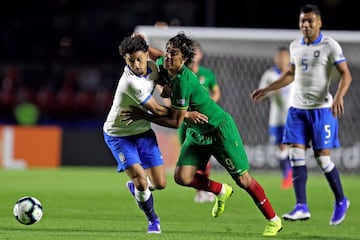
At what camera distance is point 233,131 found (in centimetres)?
780

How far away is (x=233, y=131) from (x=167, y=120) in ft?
2.42

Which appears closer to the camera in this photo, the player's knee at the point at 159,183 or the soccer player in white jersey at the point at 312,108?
the player's knee at the point at 159,183

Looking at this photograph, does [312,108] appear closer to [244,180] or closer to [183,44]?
[244,180]

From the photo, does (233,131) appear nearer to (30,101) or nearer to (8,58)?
(30,101)

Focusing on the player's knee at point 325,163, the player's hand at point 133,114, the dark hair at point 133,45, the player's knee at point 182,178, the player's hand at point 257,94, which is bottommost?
the player's knee at point 325,163

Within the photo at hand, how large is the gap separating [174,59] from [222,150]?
3.00ft

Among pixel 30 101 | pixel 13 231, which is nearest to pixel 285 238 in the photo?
pixel 13 231

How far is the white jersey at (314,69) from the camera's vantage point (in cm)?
891

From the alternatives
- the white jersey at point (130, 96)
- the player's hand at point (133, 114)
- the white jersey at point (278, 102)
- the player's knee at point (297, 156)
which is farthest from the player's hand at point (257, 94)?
the white jersey at point (278, 102)

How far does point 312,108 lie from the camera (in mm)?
9008

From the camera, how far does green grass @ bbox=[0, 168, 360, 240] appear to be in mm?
7602

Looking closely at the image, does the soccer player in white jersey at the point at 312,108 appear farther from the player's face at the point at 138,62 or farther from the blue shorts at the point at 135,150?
the player's face at the point at 138,62

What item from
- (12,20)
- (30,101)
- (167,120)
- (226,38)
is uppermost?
(167,120)

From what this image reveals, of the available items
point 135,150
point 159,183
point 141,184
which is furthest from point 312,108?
point 141,184
